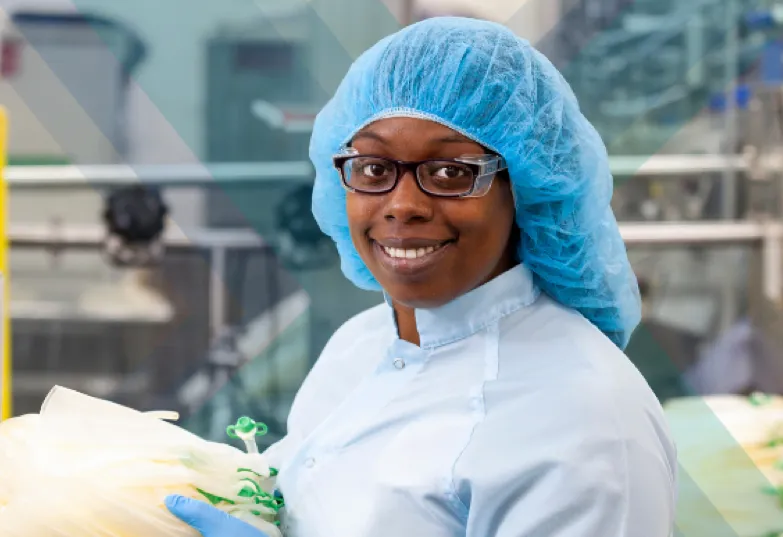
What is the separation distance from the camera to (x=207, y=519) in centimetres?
112

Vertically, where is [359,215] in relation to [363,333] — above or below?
above

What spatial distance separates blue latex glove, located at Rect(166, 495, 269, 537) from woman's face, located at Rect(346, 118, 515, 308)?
1.09ft

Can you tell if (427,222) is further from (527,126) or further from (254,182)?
(254,182)

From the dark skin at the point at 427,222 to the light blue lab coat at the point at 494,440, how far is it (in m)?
0.04

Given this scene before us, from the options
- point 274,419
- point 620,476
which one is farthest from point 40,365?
point 620,476

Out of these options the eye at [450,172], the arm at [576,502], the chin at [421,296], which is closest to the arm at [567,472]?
the arm at [576,502]

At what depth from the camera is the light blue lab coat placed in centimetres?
95

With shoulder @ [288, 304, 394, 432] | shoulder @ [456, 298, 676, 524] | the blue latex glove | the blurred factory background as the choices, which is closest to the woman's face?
shoulder @ [456, 298, 676, 524]

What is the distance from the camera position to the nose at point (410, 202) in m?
1.05

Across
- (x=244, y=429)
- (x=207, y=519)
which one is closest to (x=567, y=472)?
(x=207, y=519)

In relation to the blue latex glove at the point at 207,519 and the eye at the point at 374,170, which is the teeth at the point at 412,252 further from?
the blue latex glove at the point at 207,519

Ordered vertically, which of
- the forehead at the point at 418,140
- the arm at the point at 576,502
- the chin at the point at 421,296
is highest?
the forehead at the point at 418,140

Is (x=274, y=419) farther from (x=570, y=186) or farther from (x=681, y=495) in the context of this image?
(x=570, y=186)

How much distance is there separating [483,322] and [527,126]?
239 mm
